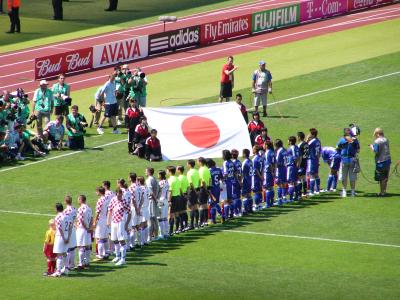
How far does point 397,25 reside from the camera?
60812mm

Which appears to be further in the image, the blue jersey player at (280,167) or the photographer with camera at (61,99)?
the photographer with camera at (61,99)

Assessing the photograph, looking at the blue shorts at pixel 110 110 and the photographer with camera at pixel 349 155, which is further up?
the blue shorts at pixel 110 110

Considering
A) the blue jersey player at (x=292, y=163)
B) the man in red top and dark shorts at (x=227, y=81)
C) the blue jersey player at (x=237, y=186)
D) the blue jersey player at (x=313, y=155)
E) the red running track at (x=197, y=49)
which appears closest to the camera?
the blue jersey player at (x=237, y=186)

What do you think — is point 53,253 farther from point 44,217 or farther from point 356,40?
point 356,40

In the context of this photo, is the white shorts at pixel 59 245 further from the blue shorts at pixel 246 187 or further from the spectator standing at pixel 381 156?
the spectator standing at pixel 381 156

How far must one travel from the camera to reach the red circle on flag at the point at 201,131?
3800 centimetres

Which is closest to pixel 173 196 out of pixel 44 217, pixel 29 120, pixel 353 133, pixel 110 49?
pixel 44 217

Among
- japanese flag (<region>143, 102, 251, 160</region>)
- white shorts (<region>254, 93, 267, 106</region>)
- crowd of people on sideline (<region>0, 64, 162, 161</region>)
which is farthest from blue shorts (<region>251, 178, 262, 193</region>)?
white shorts (<region>254, 93, 267, 106</region>)

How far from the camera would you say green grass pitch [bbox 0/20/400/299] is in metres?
26.4

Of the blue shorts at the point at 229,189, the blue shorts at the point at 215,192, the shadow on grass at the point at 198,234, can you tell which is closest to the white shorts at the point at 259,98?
the shadow on grass at the point at 198,234

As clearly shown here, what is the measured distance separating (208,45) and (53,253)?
31052mm

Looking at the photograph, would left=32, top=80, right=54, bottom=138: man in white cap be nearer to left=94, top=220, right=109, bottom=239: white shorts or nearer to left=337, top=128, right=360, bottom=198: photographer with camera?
left=337, top=128, right=360, bottom=198: photographer with camera

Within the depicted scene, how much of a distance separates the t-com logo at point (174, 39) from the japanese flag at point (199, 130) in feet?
52.9

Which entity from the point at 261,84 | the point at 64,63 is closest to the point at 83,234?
the point at 261,84
